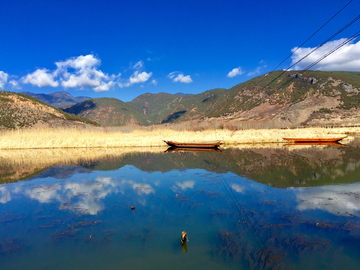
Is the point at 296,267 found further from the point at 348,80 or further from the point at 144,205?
the point at 348,80

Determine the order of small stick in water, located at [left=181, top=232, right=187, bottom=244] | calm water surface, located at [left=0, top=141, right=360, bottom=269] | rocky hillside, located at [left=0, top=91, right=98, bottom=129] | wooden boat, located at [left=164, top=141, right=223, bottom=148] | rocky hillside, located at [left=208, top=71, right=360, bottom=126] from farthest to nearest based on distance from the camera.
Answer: rocky hillside, located at [left=208, top=71, right=360, bottom=126] → rocky hillside, located at [left=0, top=91, right=98, bottom=129] → wooden boat, located at [left=164, top=141, right=223, bottom=148] → small stick in water, located at [left=181, top=232, right=187, bottom=244] → calm water surface, located at [left=0, top=141, right=360, bottom=269]

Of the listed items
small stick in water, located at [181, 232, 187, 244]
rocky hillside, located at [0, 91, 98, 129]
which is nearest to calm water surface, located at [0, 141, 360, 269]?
small stick in water, located at [181, 232, 187, 244]

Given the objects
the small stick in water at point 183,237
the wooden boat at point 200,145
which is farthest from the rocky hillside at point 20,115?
the small stick in water at point 183,237

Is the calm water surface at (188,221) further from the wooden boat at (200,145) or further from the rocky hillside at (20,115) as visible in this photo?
the rocky hillside at (20,115)

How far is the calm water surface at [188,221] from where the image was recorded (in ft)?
18.1

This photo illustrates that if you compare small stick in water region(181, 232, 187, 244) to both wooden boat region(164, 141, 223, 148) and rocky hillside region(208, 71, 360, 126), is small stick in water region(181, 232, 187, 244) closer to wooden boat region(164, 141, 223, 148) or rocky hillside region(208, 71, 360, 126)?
wooden boat region(164, 141, 223, 148)

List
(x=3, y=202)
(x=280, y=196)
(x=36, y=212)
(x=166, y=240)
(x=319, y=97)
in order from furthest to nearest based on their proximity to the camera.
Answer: (x=319, y=97)
(x=3, y=202)
(x=280, y=196)
(x=36, y=212)
(x=166, y=240)

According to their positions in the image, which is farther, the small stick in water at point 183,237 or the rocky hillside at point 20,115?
the rocky hillside at point 20,115

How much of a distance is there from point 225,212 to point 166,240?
2.84m

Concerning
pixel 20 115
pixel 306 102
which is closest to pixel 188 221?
pixel 20 115

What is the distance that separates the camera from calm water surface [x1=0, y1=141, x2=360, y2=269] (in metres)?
5.53

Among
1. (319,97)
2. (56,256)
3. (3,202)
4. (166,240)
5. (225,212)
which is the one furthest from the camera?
(319,97)

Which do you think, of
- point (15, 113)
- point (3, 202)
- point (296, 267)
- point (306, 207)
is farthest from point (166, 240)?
point (15, 113)

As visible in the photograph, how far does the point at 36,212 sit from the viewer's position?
9.09 m
